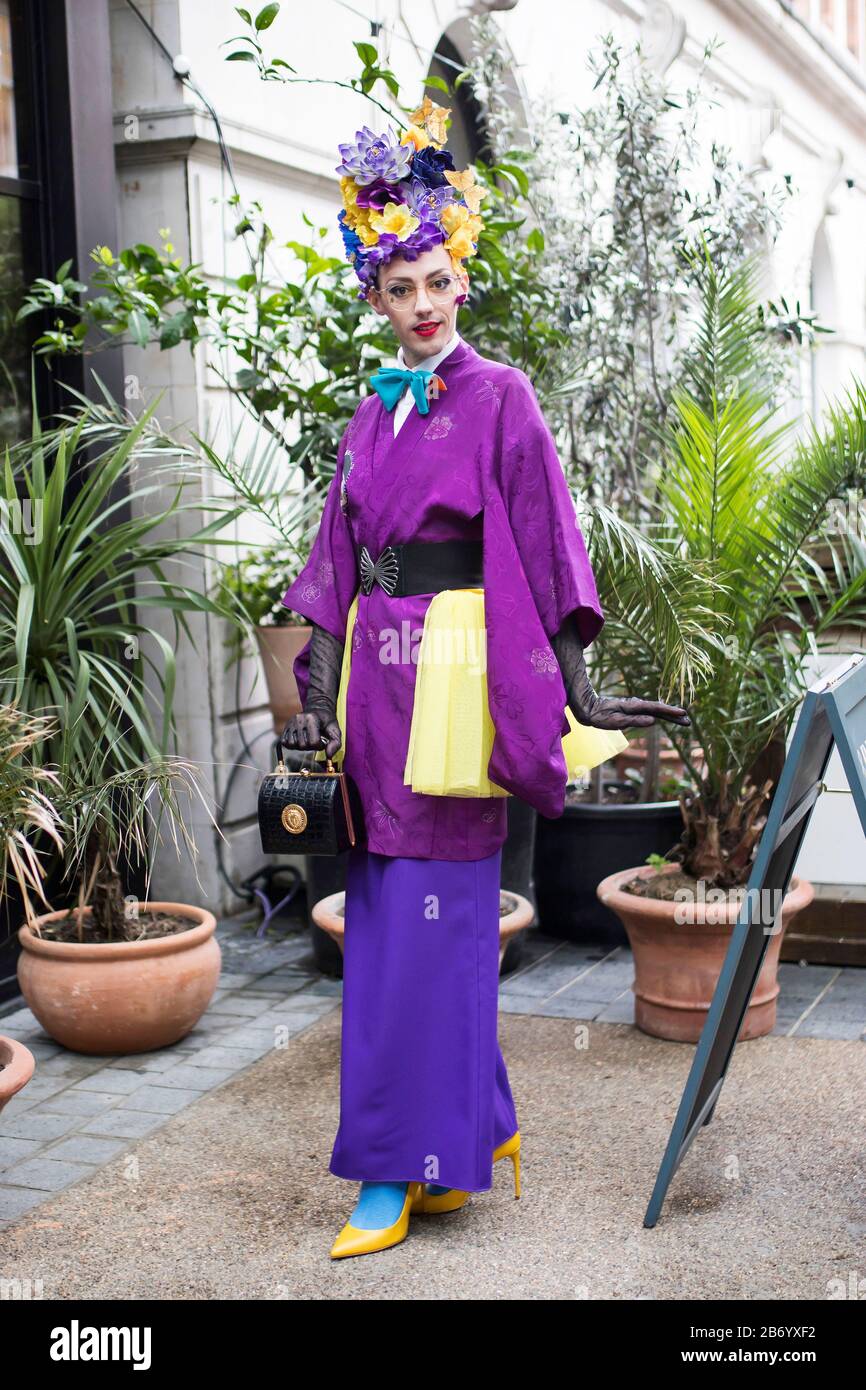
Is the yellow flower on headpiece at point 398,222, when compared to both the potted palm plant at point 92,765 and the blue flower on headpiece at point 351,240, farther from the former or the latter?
the potted palm plant at point 92,765

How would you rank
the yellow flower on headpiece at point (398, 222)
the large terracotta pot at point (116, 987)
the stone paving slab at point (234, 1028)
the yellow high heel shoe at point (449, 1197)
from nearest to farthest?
1. the yellow flower on headpiece at point (398, 222)
2. the yellow high heel shoe at point (449, 1197)
3. the stone paving slab at point (234, 1028)
4. the large terracotta pot at point (116, 987)

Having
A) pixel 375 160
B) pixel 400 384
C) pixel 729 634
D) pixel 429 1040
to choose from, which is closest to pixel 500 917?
pixel 729 634

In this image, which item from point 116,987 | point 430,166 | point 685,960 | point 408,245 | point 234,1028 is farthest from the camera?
point 234,1028

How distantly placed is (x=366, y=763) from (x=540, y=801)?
15.2 inches

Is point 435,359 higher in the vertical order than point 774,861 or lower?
higher

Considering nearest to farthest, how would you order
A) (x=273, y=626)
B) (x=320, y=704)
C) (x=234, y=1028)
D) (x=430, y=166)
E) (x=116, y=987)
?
(x=430, y=166)
(x=320, y=704)
(x=116, y=987)
(x=234, y=1028)
(x=273, y=626)

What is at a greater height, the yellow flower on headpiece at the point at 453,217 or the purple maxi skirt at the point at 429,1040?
the yellow flower on headpiece at the point at 453,217

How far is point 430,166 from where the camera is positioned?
3.02 m

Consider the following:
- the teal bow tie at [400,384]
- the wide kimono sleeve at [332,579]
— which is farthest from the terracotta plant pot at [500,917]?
the teal bow tie at [400,384]

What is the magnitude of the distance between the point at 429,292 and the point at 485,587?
2.00 ft

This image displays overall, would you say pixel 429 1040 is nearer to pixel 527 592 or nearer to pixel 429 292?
pixel 527 592

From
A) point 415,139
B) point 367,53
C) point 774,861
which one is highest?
point 367,53

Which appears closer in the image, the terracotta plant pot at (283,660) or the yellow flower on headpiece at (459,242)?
the yellow flower on headpiece at (459,242)

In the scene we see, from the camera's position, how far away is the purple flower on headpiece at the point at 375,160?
2953 mm
